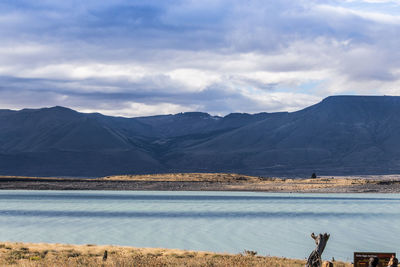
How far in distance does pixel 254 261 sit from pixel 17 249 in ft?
33.0

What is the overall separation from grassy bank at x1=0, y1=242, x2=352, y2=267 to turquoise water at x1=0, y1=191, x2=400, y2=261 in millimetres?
5047

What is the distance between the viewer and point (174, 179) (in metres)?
117

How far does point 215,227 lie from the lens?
135 ft

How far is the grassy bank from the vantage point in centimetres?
2098

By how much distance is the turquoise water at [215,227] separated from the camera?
3322cm

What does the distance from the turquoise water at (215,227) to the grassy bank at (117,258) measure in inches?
199

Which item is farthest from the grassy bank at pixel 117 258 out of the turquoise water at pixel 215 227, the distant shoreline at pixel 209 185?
the distant shoreline at pixel 209 185

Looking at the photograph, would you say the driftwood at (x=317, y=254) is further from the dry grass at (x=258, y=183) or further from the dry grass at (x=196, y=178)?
the dry grass at (x=196, y=178)

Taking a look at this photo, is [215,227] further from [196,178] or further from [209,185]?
[196,178]

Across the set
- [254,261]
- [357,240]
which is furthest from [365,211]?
[254,261]

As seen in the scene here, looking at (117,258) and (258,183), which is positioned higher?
(258,183)

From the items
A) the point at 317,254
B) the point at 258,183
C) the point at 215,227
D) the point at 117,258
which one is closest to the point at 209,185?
the point at 258,183

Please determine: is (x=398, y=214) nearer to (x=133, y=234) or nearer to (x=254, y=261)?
(x=133, y=234)

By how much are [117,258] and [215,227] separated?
1883cm
